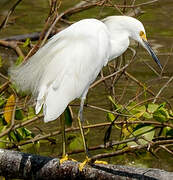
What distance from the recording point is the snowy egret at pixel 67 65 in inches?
127

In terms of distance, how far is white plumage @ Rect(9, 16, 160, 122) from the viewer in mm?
3230

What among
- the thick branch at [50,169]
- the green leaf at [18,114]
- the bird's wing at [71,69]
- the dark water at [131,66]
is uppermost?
the bird's wing at [71,69]

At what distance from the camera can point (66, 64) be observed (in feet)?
10.7

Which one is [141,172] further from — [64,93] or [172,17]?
[172,17]

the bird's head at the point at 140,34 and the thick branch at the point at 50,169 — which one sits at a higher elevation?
the bird's head at the point at 140,34

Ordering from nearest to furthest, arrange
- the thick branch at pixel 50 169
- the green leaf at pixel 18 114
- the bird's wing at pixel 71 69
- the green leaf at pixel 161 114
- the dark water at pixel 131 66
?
the thick branch at pixel 50 169, the bird's wing at pixel 71 69, the green leaf at pixel 161 114, the green leaf at pixel 18 114, the dark water at pixel 131 66

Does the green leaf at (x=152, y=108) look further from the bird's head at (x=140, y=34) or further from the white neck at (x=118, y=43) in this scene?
the white neck at (x=118, y=43)

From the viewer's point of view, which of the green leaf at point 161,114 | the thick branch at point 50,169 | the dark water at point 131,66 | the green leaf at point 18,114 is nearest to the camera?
the thick branch at point 50,169

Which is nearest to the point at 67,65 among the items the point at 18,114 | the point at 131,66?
the point at 18,114

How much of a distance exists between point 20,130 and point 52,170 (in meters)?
0.84

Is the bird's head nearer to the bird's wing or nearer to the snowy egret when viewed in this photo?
the snowy egret

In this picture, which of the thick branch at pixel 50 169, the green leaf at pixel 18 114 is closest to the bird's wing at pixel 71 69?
the thick branch at pixel 50 169

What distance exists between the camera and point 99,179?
292 centimetres

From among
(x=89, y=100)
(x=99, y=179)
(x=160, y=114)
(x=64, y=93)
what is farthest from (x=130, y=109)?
(x=89, y=100)
